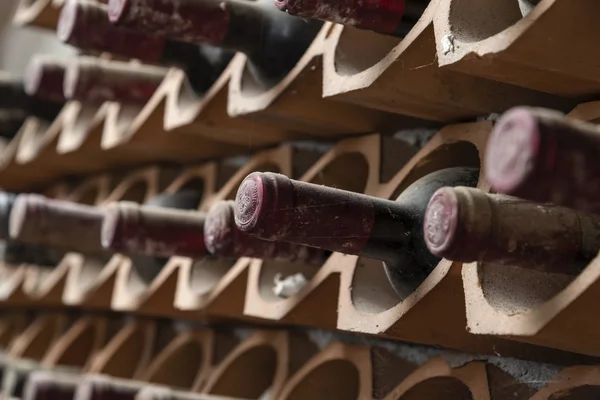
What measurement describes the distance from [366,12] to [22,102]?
783 millimetres

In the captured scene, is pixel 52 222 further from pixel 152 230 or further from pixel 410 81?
pixel 410 81

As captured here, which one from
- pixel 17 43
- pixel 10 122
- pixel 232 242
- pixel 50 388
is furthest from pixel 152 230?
→ pixel 17 43

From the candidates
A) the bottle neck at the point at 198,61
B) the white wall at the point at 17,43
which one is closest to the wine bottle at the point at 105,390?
the bottle neck at the point at 198,61

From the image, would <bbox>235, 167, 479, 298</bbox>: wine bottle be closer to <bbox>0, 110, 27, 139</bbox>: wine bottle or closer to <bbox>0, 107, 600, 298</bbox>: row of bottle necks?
<bbox>0, 107, 600, 298</bbox>: row of bottle necks

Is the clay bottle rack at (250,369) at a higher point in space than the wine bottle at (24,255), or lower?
higher

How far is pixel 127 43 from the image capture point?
736 mm

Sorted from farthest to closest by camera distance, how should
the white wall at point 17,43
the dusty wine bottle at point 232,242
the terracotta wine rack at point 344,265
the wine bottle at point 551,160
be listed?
the white wall at point 17,43, the dusty wine bottle at point 232,242, the terracotta wine rack at point 344,265, the wine bottle at point 551,160

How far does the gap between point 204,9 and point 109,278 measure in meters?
0.40

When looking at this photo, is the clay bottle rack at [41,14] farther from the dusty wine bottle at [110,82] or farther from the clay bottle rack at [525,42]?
the clay bottle rack at [525,42]

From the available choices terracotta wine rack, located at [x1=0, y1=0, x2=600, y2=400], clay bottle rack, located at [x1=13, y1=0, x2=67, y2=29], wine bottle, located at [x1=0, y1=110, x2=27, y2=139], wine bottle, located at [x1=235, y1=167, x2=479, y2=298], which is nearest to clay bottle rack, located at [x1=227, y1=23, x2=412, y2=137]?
terracotta wine rack, located at [x1=0, y1=0, x2=600, y2=400]

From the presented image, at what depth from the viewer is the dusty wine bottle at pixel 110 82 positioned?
0.88 meters

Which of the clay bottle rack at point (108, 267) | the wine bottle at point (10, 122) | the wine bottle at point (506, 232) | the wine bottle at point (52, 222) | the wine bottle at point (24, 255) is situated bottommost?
the wine bottle at point (24, 255)

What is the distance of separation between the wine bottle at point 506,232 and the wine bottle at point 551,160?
5 cm

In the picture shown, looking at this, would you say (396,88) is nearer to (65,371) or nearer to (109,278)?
(109,278)
